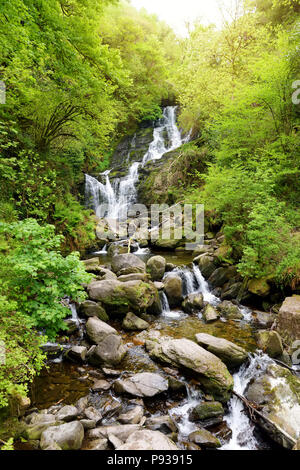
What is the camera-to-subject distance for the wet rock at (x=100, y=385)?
3666mm

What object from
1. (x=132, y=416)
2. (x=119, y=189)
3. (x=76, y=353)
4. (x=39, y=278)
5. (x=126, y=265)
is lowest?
(x=132, y=416)

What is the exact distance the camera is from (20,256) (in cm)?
311

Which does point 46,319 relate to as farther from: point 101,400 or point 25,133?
point 25,133

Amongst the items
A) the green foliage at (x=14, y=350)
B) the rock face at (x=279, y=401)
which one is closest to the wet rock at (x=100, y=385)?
the green foliage at (x=14, y=350)

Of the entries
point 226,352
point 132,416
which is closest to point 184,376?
point 226,352

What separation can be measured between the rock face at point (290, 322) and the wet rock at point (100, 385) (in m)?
3.74

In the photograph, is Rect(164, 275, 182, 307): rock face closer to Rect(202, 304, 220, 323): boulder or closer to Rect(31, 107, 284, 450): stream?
Rect(31, 107, 284, 450): stream

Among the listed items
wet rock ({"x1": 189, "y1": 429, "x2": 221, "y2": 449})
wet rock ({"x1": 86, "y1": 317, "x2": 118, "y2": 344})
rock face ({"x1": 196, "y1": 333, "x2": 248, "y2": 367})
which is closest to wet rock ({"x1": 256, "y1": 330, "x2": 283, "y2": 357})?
rock face ({"x1": 196, "y1": 333, "x2": 248, "y2": 367})

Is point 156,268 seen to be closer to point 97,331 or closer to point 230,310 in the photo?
point 230,310

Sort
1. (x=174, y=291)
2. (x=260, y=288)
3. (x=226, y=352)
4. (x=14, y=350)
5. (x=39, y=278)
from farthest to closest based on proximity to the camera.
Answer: (x=174, y=291) → (x=260, y=288) → (x=226, y=352) → (x=39, y=278) → (x=14, y=350)

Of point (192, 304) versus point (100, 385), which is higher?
point (192, 304)

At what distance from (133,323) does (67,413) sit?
102 inches

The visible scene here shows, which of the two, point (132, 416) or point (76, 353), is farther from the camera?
point (76, 353)

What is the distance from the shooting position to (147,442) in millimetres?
2500
